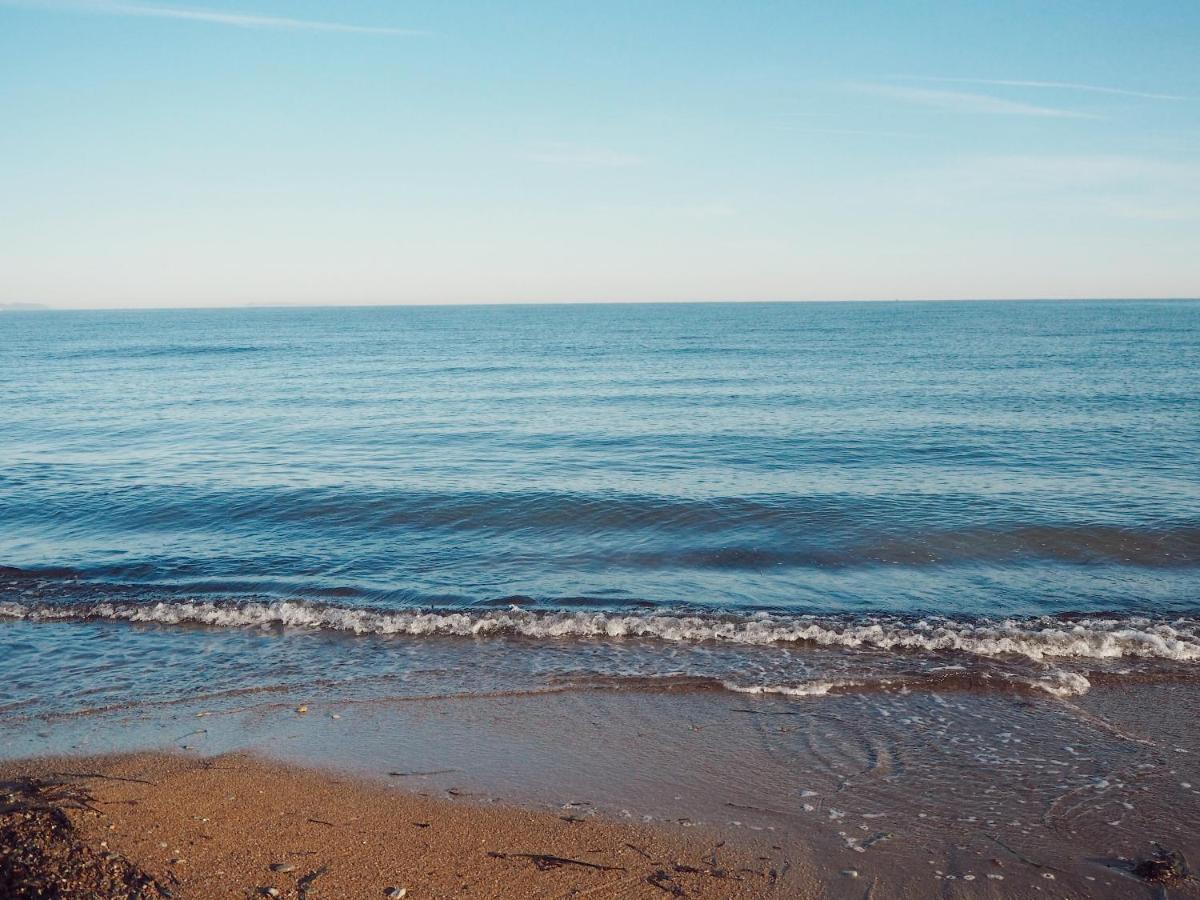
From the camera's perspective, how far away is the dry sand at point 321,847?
19.4 ft

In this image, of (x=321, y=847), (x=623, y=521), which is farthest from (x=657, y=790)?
(x=623, y=521)

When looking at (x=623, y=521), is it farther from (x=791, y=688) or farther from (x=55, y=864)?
(x=55, y=864)

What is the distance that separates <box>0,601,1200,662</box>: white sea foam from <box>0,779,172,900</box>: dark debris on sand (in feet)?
18.1

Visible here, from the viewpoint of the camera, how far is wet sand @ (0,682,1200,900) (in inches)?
243

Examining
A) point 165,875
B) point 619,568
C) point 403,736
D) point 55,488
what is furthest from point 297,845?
point 55,488

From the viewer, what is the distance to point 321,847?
6.47 metres

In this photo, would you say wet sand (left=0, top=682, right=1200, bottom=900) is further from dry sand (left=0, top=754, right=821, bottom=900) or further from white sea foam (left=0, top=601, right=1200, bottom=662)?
white sea foam (left=0, top=601, right=1200, bottom=662)

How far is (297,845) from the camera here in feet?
21.3

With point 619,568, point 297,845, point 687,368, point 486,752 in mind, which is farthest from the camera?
point 687,368

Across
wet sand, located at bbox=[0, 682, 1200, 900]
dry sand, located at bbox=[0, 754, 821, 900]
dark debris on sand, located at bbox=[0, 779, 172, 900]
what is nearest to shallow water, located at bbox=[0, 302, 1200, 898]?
wet sand, located at bbox=[0, 682, 1200, 900]

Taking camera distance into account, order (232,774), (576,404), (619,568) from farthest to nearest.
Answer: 1. (576,404)
2. (619,568)
3. (232,774)

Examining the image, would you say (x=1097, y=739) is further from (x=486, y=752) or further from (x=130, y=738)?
(x=130, y=738)

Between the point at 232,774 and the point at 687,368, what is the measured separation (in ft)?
153

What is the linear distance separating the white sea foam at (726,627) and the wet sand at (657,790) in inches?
54.8
